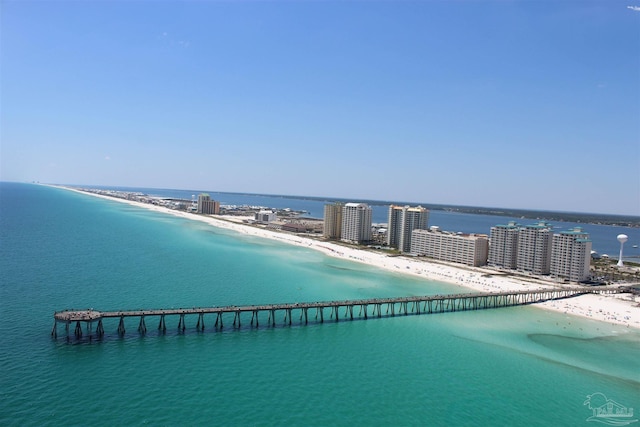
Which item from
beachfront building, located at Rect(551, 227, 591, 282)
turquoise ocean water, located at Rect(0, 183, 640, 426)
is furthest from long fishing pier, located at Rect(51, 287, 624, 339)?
beachfront building, located at Rect(551, 227, 591, 282)

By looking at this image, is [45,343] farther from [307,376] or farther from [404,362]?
[404,362]

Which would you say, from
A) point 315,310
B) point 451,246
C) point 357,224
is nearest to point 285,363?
point 315,310

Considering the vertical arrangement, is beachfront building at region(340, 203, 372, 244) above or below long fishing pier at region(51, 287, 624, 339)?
above

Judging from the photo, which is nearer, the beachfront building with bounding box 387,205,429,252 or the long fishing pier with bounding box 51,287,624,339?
the long fishing pier with bounding box 51,287,624,339

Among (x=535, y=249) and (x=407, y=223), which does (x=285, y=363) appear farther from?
(x=407, y=223)

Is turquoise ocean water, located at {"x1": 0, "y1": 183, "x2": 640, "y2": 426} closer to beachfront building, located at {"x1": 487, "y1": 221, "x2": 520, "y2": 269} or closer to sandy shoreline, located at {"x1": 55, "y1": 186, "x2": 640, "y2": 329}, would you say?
sandy shoreline, located at {"x1": 55, "y1": 186, "x2": 640, "y2": 329}

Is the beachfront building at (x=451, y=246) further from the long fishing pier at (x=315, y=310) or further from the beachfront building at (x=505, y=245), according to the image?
the long fishing pier at (x=315, y=310)

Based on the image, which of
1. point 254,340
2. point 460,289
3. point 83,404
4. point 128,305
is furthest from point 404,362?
point 460,289
